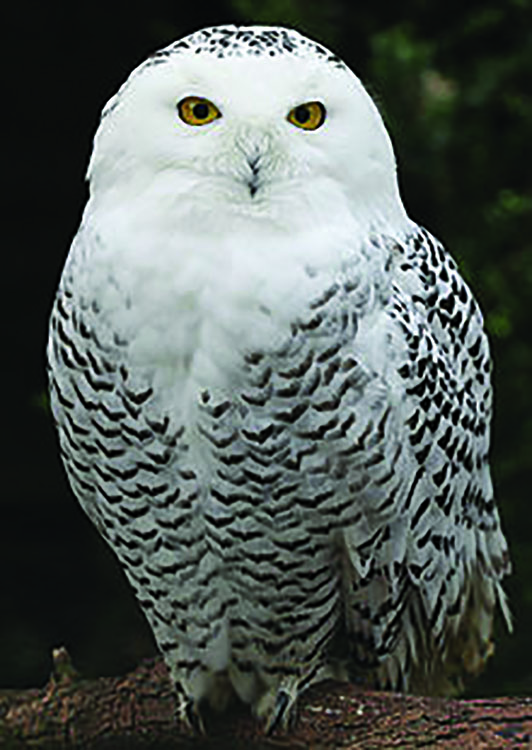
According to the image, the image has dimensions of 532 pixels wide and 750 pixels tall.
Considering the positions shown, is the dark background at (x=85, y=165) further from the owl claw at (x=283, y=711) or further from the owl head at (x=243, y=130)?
the owl head at (x=243, y=130)

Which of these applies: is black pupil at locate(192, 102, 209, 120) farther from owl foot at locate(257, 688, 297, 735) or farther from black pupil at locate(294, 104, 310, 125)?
owl foot at locate(257, 688, 297, 735)

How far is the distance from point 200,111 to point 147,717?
136 centimetres

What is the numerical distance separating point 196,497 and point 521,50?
→ 270 centimetres

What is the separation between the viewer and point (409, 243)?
2670 mm

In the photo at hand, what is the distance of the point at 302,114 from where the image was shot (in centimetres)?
239

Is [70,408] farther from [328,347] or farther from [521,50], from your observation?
[521,50]

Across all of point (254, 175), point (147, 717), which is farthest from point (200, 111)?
point (147, 717)

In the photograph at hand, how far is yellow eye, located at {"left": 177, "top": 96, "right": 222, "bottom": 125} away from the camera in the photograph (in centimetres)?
235

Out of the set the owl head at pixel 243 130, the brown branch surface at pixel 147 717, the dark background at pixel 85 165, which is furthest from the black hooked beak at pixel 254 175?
the dark background at pixel 85 165

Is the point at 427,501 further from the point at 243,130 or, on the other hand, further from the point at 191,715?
the point at 243,130

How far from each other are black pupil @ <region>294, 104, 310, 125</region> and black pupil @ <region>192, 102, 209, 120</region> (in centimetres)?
15

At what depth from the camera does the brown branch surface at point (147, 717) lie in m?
2.87

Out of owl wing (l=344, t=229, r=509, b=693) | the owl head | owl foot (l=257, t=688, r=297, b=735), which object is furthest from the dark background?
the owl head

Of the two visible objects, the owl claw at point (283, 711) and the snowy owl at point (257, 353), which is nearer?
the snowy owl at point (257, 353)
